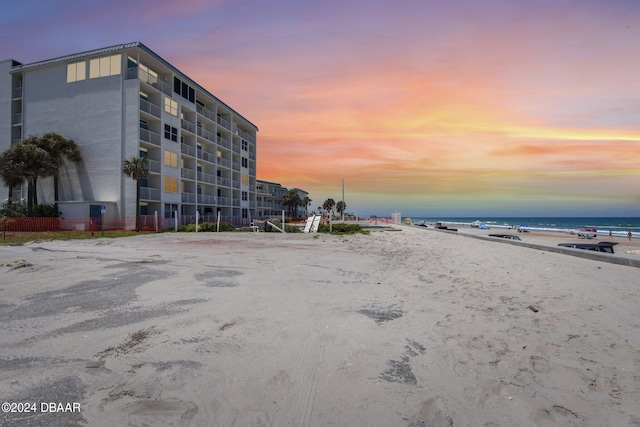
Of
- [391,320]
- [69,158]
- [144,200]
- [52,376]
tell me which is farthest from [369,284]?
[69,158]

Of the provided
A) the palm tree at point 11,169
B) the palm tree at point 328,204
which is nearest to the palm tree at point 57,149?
the palm tree at point 11,169

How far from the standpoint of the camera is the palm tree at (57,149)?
31094 mm

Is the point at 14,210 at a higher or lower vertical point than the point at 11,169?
lower

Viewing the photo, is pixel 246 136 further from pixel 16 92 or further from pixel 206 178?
pixel 16 92

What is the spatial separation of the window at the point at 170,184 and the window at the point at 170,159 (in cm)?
156

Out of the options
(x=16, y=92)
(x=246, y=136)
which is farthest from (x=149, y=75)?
(x=246, y=136)

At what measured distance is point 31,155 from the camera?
2984cm

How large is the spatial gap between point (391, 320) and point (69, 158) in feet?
121

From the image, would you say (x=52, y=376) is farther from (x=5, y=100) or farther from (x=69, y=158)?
(x=5, y=100)

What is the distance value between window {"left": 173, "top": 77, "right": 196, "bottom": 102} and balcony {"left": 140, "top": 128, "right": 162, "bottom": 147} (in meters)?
7.33

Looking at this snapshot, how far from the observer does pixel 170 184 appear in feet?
122

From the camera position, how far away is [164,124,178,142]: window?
3706cm

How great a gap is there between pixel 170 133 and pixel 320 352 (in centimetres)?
3912

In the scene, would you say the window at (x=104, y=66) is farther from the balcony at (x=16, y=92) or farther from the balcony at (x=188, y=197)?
the balcony at (x=188, y=197)
